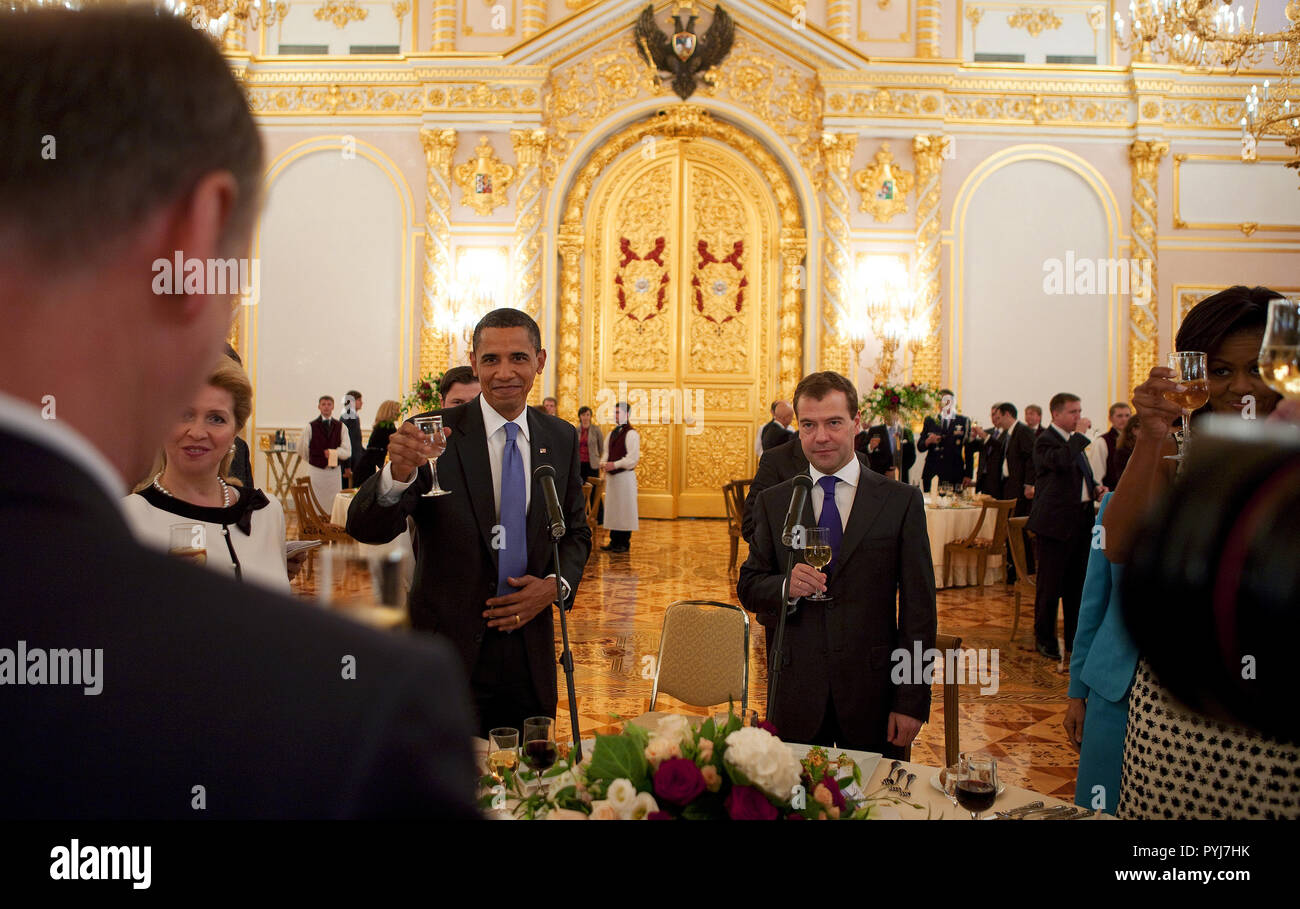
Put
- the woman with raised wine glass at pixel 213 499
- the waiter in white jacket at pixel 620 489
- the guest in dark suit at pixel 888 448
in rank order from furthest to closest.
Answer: the waiter in white jacket at pixel 620 489, the guest in dark suit at pixel 888 448, the woman with raised wine glass at pixel 213 499

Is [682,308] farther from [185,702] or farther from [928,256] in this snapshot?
[185,702]

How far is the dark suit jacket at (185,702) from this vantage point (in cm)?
52

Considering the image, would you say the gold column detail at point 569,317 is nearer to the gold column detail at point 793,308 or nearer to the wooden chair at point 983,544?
the gold column detail at point 793,308

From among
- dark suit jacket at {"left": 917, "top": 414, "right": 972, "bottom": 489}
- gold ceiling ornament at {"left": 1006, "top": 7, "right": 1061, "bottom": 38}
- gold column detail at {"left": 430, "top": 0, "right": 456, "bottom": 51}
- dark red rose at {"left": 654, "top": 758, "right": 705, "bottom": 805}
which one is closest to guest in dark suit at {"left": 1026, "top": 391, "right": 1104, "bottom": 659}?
dark suit jacket at {"left": 917, "top": 414, "right": 972, "bottom": 489}

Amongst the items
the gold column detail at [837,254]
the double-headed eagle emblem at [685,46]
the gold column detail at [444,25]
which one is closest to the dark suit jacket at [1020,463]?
the gold column detail at [837,254]

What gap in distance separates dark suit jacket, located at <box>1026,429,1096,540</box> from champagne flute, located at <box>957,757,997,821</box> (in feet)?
15.9

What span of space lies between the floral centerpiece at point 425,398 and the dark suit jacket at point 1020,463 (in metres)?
6.12

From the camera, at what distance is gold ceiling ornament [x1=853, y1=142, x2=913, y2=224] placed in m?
12.0

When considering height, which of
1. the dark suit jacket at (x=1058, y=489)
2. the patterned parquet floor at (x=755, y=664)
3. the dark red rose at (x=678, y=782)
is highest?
the dark suit jacket at (x=1058, y=489)

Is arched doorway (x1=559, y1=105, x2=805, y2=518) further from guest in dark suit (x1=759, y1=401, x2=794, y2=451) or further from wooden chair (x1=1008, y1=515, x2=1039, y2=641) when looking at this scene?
wooden chair (x1=1008, y1=515, x2=1039, y2=641)
